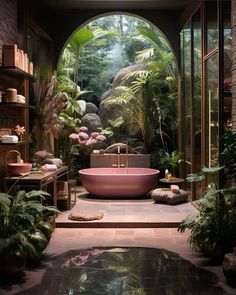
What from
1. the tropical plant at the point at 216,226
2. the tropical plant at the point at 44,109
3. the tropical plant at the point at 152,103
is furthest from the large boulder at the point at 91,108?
the tropical plant at the point at 216,226

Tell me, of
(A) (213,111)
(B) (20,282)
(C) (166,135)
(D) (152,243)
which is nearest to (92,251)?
(D) (152,243)

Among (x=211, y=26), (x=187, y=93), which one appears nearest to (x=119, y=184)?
(x=187, y=93)

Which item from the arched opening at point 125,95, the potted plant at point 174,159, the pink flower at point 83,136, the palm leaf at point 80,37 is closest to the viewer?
the potted plant at point 174,159

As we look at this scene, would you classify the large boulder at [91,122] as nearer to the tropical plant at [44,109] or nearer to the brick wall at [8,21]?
the tropical plant at [44,109]

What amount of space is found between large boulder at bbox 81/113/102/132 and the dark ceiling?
10.0 ft

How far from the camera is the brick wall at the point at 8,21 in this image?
18.5 ft

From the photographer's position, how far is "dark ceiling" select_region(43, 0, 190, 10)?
26.6 ft

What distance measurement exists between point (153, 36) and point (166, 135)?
2273mm

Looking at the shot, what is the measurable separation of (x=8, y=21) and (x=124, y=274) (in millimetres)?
3738

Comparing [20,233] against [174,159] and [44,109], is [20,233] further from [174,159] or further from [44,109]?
[174,159]

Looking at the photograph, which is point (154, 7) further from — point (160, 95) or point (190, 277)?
point (190, 277)

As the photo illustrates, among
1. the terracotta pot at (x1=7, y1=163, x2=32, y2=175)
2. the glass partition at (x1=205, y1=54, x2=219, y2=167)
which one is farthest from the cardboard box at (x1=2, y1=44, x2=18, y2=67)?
the glass partition at (x1=205, y1=54, x2=219, y2=167)

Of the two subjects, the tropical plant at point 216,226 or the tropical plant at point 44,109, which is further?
the tropical plant at point 44,109

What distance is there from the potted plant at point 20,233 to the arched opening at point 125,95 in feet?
14.8
